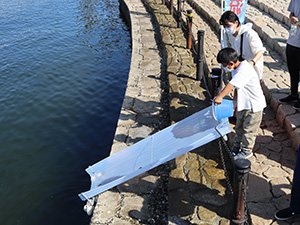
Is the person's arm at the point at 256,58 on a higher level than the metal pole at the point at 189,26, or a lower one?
higher

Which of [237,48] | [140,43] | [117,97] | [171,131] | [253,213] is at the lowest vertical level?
[117,97]

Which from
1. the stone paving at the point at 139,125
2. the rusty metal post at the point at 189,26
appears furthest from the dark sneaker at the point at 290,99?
the rusty metal post at the point at 189,26

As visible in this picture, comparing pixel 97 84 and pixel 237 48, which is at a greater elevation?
pixel 237 48

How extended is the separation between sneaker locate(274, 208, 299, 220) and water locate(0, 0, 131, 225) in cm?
347

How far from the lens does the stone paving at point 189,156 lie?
394cm

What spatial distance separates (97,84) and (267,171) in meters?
7.07

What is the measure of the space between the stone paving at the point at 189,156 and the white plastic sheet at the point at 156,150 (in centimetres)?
38

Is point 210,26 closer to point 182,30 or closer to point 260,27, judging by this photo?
point 182,30

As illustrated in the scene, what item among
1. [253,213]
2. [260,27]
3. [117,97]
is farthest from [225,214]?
[260,27]

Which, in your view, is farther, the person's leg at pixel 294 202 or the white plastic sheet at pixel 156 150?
the white plastic sheet at pixel 156 150

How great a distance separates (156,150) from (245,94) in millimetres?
1380

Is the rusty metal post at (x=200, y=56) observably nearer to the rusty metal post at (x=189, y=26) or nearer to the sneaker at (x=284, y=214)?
the rusty metal post at (x=189, y=26)

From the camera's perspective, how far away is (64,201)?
5.97 metres

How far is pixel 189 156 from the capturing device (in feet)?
16.1
